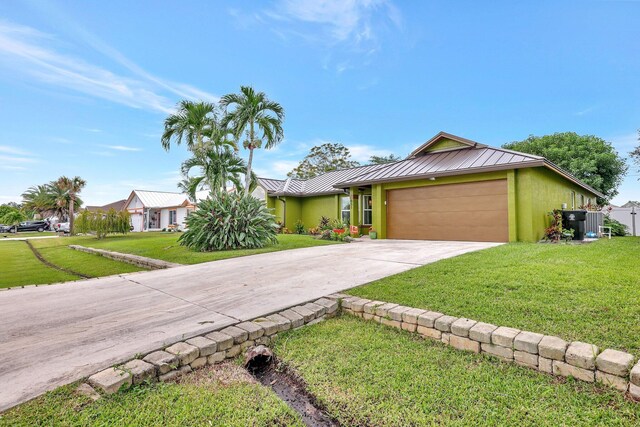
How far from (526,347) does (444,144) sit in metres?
12.1

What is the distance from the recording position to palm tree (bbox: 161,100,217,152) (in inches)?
542

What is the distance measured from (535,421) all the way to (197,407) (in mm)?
2267

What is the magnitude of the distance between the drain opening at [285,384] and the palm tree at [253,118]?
10.8 m

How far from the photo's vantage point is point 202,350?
2799mm

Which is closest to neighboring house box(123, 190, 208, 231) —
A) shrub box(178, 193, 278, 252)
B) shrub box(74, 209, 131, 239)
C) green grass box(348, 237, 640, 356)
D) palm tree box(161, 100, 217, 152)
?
shrub box(74, 209, 131, 239)

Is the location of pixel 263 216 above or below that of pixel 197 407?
above

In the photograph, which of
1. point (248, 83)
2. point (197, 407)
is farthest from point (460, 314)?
point (248, 83)

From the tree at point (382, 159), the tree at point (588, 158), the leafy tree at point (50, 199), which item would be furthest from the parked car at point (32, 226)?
the tree at point (588, 158)

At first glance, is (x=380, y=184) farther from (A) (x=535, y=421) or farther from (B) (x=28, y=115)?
(B) (x=28, y=115)

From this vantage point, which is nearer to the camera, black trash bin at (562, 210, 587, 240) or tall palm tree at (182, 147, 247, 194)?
black trash bin at (562, 210, 587, 240)

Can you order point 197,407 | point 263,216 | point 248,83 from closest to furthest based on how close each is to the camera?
1. point 197,407
2. point 263,216
3. point 248,83

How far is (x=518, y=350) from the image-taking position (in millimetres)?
2686

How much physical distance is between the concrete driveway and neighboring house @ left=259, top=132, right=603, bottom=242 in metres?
4.50

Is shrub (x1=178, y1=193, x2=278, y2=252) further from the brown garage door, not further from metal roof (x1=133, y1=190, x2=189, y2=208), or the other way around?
metal roof (x1=133, y1=190, x2=189, y2=208)
